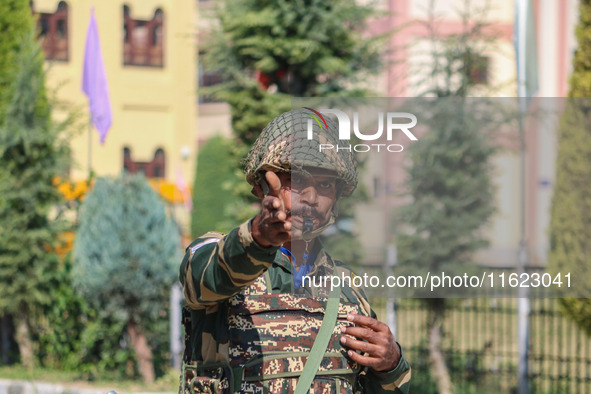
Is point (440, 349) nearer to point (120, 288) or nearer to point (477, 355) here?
point (477, 355)

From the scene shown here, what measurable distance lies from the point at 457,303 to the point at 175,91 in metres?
19.0

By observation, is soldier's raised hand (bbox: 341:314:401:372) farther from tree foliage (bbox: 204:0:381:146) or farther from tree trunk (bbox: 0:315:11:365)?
tree trunk (bbox: 0:315:11:365)

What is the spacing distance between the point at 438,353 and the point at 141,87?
19183 mm

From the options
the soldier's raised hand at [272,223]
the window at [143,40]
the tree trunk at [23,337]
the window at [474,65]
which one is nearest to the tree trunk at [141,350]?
the tree trunk at [23,337]

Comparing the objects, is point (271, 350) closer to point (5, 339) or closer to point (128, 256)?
point (128, 256)

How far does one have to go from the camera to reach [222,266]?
1.99 meters

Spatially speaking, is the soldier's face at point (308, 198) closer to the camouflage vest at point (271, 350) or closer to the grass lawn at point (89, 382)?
the camouflage vest at point (271, 350)

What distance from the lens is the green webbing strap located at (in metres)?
2.30

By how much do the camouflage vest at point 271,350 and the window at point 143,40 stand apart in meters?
24.1

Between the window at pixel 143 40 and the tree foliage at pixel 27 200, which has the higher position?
the window at pixel 143 40

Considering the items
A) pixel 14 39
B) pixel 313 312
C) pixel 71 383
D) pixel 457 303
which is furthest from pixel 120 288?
pixel 313 312

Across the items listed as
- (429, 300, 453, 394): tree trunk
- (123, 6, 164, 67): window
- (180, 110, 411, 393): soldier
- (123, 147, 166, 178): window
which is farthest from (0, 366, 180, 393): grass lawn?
(123, 6, 164, 67): window

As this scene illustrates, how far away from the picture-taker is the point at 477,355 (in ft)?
27.3

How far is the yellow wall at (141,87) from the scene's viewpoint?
2439 cm
